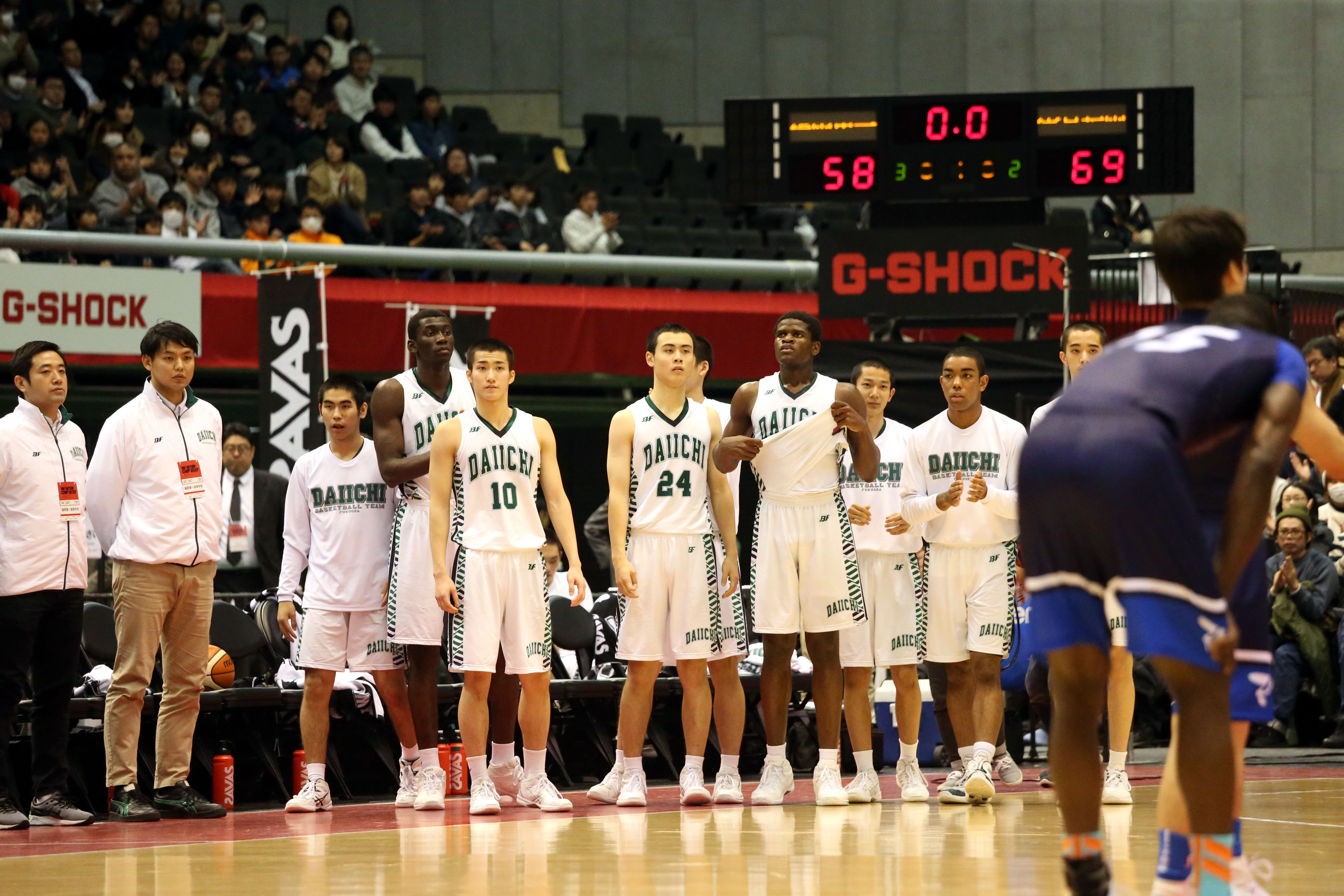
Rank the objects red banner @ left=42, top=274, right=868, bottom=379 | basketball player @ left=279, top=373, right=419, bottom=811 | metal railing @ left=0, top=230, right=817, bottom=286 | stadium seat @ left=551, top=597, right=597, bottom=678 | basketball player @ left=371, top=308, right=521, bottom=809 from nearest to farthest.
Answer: basketball player @ left=371, top=308, right=521, bottom=809
basketball player @ left=279, top=373, right=419, bottom=811
stadium seat @ left=551, top=597, right=597, bottom=678
metal railing @ left=0, top=230, right=817, bottom=286
red banner @ left=42, top=274, right=868, bottom=379

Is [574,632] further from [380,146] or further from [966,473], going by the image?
[380,146]

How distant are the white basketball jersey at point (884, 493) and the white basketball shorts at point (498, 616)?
1648 millimetres

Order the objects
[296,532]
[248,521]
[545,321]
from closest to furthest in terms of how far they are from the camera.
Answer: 1. [296,532]
2. [248,521]
3. [545,321]

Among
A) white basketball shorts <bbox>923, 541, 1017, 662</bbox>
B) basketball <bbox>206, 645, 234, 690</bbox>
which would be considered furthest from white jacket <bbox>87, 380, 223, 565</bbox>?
white basketball shorts <bbox>923, 541, 1017, 662</bbox>

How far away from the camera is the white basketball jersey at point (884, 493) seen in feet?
28.0

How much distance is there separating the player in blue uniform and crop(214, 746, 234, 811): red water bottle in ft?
18.4

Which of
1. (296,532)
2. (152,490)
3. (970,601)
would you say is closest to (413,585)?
(296,532)

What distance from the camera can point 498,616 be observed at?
806 centimetres

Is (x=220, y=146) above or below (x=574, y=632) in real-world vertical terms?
above

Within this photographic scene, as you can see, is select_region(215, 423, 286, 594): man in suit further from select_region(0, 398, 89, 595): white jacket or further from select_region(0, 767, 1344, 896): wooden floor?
select_region(0, 767, 1344, 896): wooden floor

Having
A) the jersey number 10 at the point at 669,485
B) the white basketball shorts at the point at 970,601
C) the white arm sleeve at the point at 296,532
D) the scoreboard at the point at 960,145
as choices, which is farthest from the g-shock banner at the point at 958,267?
the white arm sleeve at the point at 296,532

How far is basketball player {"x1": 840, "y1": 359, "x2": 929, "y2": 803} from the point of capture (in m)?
8.22

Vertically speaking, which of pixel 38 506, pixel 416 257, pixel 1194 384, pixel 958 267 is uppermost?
pixel 416 257

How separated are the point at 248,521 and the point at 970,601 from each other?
5116 mm
